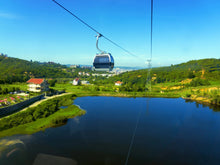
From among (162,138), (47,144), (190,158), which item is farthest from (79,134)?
(190,158)

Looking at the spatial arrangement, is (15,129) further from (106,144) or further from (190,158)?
(190,158)

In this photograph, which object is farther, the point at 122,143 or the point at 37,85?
Result: the point at 37,85

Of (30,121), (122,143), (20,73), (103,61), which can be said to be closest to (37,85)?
(30,121)

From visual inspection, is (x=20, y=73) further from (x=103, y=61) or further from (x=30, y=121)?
(x=103, y=61)

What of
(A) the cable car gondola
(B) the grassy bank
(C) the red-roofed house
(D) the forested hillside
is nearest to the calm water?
(B) the grassy bank

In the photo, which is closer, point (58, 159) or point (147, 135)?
point (58, 159)

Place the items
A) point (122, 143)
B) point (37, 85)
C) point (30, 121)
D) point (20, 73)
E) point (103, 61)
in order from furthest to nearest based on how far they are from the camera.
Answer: point (20, 73)
point (37, 85)
point (30, 121)
point (122, 143)
point (103, 61)

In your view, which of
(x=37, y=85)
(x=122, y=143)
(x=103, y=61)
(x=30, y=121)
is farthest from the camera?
(x=37, y=85)

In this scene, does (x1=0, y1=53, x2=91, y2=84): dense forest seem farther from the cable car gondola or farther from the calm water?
the cable car gondola

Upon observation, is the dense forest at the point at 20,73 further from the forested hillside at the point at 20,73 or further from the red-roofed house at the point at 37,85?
the red-roofed house at the point at 37,85

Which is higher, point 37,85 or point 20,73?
point 20,73
